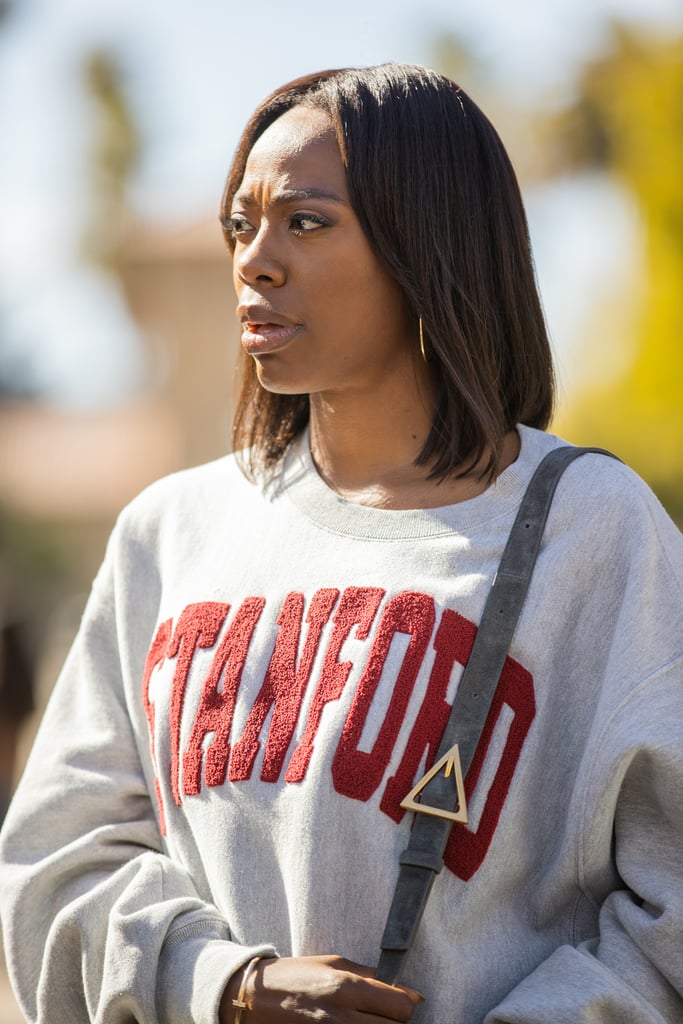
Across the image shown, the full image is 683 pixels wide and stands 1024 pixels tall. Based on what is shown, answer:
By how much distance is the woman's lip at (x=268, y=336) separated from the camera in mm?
2154

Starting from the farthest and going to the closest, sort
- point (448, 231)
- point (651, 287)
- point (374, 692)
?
1. point (651, 287)
2. point (448, 231)
3. point (374, 692)

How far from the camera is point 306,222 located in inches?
84.0

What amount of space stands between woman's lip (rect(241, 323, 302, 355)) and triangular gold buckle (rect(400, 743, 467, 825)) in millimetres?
659

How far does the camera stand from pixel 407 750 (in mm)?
2037

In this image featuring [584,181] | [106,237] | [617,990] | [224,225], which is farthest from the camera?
[106,237]

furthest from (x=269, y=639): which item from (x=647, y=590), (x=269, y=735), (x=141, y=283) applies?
(x=141, y=283)

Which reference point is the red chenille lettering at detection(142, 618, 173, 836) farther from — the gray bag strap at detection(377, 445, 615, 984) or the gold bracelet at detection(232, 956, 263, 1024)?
the gray bag strap at detection(377, 445, 615, 984)

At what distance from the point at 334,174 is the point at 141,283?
26.6 meters

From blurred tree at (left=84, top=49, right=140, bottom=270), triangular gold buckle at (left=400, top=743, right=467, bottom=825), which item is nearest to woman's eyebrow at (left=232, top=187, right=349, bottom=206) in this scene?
triangular gold buckle at (left=400, top=743, right=467, bottom=825)

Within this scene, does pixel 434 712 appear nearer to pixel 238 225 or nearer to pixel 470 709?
pixel 470 709

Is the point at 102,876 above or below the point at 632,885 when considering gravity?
below

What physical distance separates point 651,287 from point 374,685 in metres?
8.94

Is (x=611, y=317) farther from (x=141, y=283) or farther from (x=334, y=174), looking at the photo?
(x=141, y=283)

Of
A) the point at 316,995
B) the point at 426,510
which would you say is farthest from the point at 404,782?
the point at 426,510
